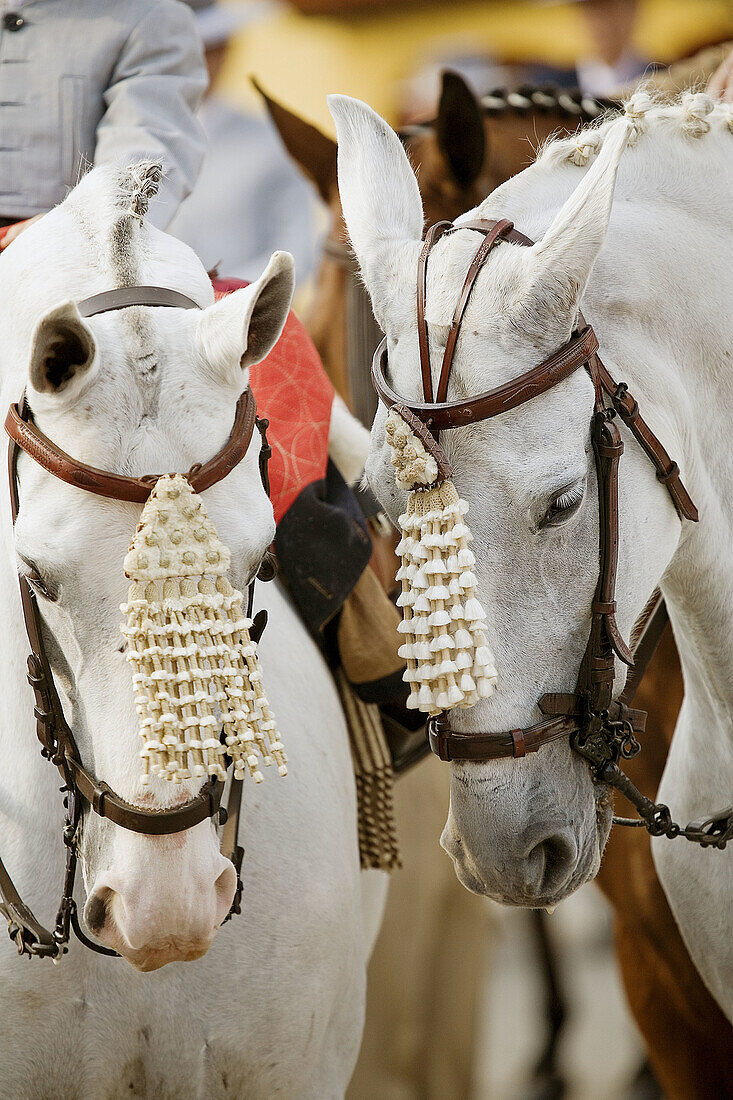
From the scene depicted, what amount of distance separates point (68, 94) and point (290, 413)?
34.0 inches

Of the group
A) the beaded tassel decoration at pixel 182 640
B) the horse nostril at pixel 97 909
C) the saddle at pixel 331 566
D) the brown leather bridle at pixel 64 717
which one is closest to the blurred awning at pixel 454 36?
the saddle at pixel 331 566

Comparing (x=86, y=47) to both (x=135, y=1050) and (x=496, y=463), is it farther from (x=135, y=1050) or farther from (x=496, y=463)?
(x=135, y=1050)

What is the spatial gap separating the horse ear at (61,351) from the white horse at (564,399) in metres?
0.43

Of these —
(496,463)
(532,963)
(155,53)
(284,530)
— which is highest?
(155,53)

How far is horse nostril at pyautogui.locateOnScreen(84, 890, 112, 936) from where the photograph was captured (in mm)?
1282

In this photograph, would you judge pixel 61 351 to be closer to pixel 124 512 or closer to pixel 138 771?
pixel 124 512

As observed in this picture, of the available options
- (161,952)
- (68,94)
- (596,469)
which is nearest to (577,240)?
(596,469)

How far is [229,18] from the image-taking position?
4355 mm

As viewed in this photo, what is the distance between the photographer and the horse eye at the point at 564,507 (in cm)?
138

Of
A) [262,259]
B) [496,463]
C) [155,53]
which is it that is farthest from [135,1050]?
[262,259]

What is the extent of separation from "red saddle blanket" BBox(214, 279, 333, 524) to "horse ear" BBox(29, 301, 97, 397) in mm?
663

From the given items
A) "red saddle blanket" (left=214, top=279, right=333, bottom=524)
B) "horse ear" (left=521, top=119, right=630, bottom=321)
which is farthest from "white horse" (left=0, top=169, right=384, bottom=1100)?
"horse ear" (left=521, top=119, right=630, bottom=321)

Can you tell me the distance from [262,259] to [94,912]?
354 cm

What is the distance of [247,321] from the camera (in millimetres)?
1267
